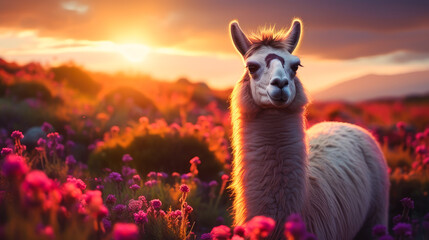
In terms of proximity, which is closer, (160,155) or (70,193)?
(70,193)

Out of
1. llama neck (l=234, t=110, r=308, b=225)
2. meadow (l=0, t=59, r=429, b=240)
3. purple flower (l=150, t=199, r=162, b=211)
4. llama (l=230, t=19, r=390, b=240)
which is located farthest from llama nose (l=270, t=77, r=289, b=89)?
purple flower (l=150, t=199, r=162, b=211)

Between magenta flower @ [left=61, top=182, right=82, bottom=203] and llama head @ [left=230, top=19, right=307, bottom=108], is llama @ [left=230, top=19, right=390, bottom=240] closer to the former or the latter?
llama head @ [left=230, top=19, right=307, bottom=108]

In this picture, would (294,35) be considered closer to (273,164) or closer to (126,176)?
(273,164)

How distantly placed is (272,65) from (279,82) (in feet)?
0.95

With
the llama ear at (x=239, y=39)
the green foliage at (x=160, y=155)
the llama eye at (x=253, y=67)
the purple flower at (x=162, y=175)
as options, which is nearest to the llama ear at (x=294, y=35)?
the llama ear at (x=239, y=39)

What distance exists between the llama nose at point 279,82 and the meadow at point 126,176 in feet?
3.88

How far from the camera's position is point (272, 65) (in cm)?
335

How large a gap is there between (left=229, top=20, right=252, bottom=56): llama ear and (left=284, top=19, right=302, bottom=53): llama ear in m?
0.46

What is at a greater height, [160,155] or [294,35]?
[294,35]

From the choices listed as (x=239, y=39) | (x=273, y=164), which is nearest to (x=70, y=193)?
(x=273, y=164)

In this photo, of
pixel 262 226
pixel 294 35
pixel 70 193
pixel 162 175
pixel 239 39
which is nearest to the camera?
pixel 262 226

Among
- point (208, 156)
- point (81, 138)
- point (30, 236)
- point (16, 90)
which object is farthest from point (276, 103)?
point (16, 90)

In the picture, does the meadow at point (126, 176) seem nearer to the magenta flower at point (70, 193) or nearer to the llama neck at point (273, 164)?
the magenta flower at point (70, 193)

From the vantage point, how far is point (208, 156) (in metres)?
6.67
